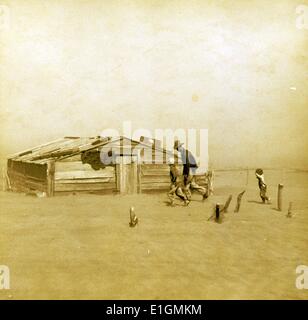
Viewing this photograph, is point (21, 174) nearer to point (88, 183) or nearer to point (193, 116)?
point (88, 183)

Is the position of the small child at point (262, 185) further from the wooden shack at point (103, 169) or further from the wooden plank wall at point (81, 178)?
the wooden plank wall at point (81, 178)

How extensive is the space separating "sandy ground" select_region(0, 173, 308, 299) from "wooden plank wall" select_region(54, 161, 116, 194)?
325cm

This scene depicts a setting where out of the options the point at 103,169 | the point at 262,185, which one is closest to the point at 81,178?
the point at 103,169

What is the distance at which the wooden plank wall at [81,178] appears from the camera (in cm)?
1466

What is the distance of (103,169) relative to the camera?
600 inches

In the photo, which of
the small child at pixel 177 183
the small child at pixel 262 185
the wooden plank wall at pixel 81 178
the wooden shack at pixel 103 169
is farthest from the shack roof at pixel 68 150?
the small child at pixel 262 185

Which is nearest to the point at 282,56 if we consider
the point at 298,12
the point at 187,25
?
the point at 298,12

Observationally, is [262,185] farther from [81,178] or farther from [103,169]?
[81,178]

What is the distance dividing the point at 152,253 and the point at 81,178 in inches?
338

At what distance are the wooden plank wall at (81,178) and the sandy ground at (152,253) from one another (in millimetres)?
3254

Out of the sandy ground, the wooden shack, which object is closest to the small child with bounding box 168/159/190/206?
the sandy ground

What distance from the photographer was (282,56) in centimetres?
1010
